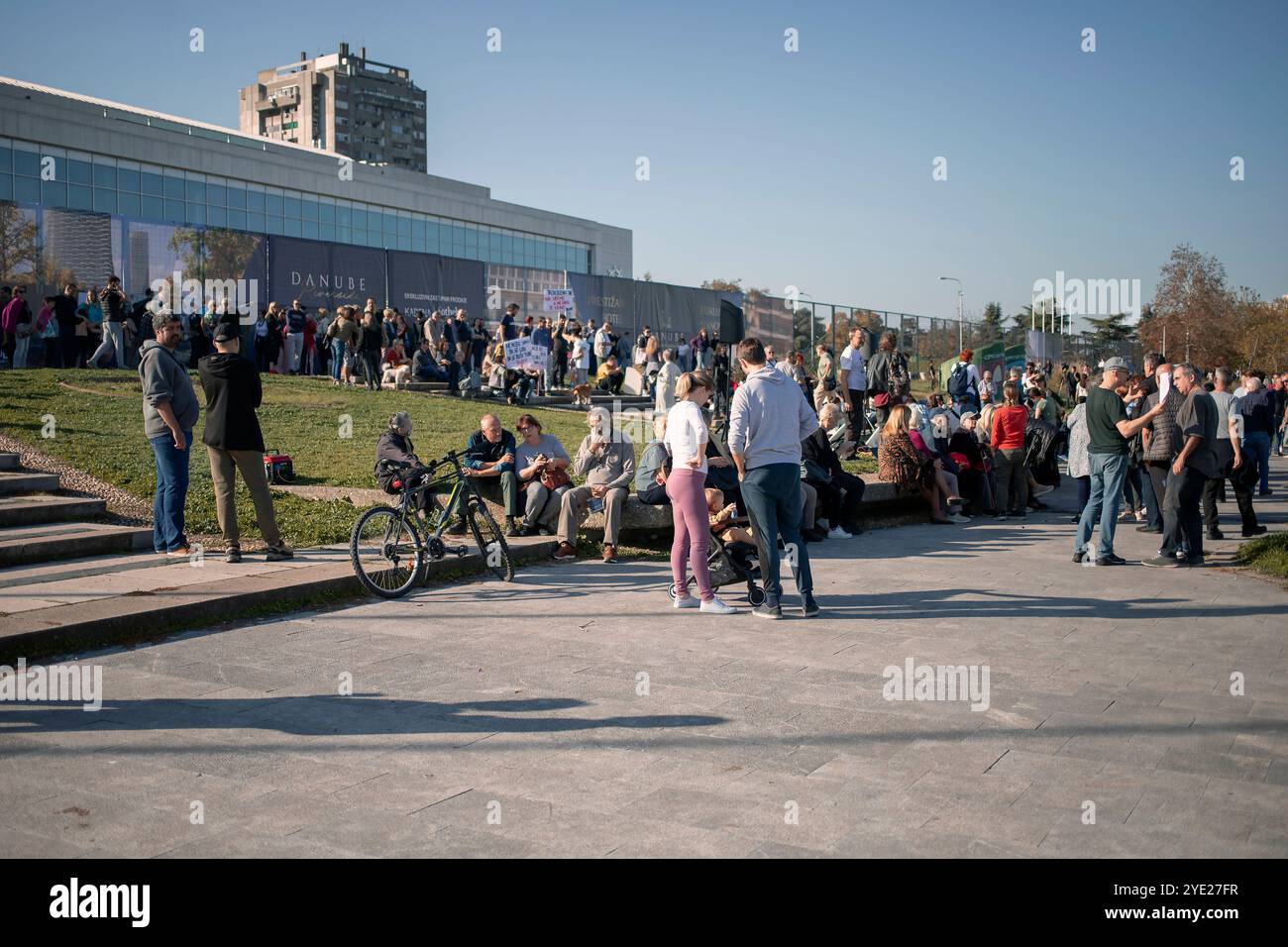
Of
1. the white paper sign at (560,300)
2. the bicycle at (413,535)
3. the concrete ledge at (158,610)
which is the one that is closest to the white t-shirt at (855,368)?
the bicycle at (413,535)

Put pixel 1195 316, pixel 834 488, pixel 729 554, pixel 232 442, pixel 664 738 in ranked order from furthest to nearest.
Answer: pixel 1195 316, pixel 834 488, pixel 232 442, pixel 729 554, pixel 664 738

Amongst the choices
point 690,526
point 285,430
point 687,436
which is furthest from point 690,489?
point 285,430

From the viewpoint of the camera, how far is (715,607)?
27.9 feet

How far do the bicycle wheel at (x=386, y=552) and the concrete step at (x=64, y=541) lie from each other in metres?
2.68

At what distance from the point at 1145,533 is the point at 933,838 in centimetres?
1077

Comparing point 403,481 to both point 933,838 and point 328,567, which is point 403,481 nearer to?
point 328,567

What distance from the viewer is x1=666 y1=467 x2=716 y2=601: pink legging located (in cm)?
835

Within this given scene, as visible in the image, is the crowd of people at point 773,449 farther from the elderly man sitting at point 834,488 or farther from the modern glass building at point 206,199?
the modern glass building at point 206,199

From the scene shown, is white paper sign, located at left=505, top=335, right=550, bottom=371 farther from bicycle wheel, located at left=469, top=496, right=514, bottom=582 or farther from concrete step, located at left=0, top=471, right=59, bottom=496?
bicycle wheel, located at left=469, top=496, right=514, bottom=582

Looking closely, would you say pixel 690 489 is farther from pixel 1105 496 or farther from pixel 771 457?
pixel 1105 496

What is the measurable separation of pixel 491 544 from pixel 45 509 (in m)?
4.49

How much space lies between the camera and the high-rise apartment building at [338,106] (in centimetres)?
14988

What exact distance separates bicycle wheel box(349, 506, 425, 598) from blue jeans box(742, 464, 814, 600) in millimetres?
2829

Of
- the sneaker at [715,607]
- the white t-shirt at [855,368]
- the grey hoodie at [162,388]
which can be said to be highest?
the white t-shirt at [855,368]
